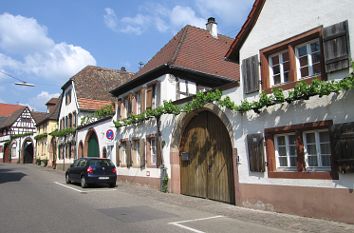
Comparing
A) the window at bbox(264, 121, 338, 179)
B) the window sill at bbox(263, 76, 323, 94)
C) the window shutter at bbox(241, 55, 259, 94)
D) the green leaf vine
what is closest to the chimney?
the green leaf vine

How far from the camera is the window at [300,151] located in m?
10.3

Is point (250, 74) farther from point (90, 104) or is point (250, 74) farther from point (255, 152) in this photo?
point (90, 104)

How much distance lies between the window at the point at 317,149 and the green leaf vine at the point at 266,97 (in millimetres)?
1157

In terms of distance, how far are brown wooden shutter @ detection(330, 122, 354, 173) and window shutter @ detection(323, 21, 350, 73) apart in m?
1.66

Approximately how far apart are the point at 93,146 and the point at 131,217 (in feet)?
64.5

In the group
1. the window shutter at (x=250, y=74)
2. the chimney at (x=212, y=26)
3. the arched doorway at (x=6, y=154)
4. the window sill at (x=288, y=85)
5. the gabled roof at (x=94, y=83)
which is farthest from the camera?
the arched doorway at (x=6, y=154)

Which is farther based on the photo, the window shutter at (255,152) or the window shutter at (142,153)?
the window shutter at (142,153)

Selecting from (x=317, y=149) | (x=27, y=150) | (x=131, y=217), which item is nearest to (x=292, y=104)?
(x=317, y=149)

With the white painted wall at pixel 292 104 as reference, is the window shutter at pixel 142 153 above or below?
below

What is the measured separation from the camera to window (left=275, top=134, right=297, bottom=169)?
1130 centimetres

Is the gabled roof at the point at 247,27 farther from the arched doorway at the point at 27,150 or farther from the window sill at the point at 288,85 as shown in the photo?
the arched doorway at the point at 27,150

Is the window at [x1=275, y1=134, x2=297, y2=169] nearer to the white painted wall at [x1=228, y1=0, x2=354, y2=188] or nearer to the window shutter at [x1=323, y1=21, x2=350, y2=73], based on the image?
the white painted wall at [x1=228, y1=0, x2=354, y2=188]

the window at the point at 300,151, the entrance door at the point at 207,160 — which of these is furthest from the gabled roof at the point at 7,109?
the window at the point at 300,151

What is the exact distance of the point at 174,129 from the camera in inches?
677
